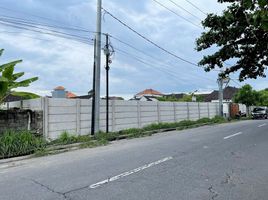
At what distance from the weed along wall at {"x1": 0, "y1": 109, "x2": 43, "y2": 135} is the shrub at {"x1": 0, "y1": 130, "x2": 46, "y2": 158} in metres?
0.71

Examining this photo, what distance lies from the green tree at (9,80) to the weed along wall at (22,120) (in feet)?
2.42

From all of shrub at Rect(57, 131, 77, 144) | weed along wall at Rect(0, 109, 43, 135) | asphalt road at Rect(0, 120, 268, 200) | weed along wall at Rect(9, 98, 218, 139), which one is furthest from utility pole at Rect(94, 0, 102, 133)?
asphalt road at Rect(0, 120, 268, 200)

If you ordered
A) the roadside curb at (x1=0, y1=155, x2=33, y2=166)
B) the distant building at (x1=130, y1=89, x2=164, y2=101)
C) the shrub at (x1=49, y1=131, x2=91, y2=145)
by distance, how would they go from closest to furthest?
the roadside curb at (x1=0, y1=155, x2=33, y2=166) < the shrub at (x1=49, y1=131, x2=91, y2=145) < the distant building at (x1=130, y1=89, x2=164, y2=101)

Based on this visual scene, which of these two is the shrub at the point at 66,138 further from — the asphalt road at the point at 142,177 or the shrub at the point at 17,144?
the asphalt road at the point at 142,177

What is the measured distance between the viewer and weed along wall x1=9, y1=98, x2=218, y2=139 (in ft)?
46.2

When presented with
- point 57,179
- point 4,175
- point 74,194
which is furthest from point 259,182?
point 4,175

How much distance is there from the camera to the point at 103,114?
693 inches

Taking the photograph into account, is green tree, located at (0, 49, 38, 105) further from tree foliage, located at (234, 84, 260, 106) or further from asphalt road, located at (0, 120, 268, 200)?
tree foliage, located at (234, 84, 260, 106)

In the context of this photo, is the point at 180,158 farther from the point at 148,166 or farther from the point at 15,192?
the point at 15,192

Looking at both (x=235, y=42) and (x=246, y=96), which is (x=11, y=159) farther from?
(x=246, y=96)

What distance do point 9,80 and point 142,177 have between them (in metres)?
7.55

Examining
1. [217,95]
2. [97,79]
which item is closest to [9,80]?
[97,79]

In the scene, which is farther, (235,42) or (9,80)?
(235,42)

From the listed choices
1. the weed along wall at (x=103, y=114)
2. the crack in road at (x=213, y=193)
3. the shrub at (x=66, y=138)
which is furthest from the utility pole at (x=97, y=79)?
the crack in road at (x=213, y=193)
